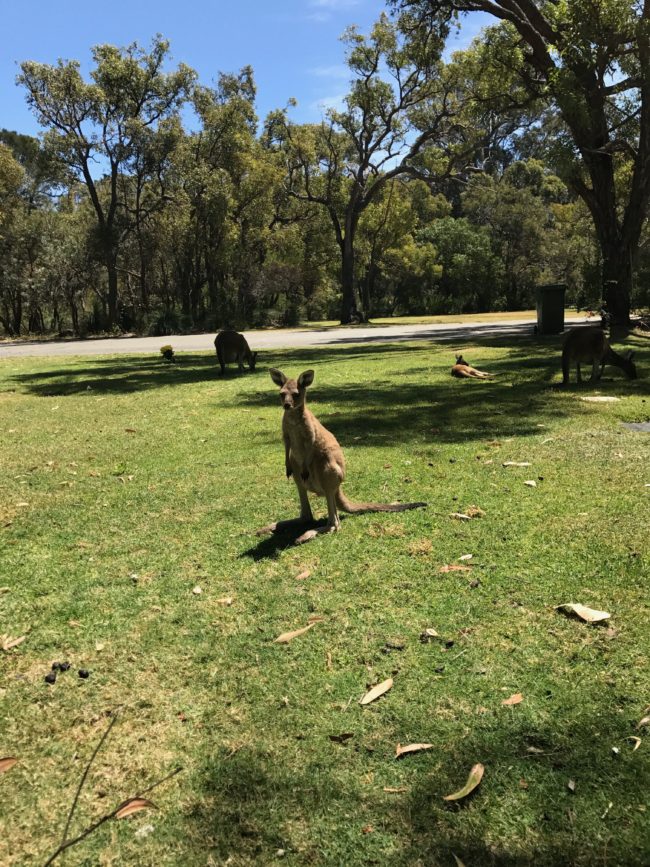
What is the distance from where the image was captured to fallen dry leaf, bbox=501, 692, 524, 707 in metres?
2.74

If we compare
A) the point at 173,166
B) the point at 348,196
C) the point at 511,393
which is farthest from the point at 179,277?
the point at 511,393

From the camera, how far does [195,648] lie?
3.26 metres

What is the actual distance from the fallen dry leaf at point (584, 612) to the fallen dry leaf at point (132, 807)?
7.29 ft

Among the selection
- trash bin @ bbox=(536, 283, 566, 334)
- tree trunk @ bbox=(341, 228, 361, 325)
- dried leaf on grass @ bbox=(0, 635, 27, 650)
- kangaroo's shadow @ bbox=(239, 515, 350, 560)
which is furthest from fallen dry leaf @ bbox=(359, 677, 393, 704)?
tree trunk @ bbox=(341, 228, 361, 325)

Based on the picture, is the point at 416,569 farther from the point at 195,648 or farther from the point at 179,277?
the point at 179,277

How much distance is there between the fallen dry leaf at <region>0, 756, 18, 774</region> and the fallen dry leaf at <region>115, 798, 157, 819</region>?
20.8 inches

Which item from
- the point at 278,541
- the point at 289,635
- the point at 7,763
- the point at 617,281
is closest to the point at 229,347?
the point at 278,541

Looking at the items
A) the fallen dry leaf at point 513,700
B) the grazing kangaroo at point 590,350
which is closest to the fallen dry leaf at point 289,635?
the fallen dry leaf at point 513,700

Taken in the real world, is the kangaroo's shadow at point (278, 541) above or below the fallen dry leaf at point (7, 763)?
above

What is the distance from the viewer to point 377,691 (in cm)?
283

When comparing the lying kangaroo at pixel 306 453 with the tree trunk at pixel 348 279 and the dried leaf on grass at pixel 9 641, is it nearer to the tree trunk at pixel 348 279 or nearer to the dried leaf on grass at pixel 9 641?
the dried leaf on grass at pixel 9 641

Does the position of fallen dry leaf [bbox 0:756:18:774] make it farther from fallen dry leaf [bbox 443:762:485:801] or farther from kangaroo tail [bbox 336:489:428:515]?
kangaroo tail [bbox 336:489:428:515]

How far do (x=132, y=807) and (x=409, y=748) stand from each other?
104 cm

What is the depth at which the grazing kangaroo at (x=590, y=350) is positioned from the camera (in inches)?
397
